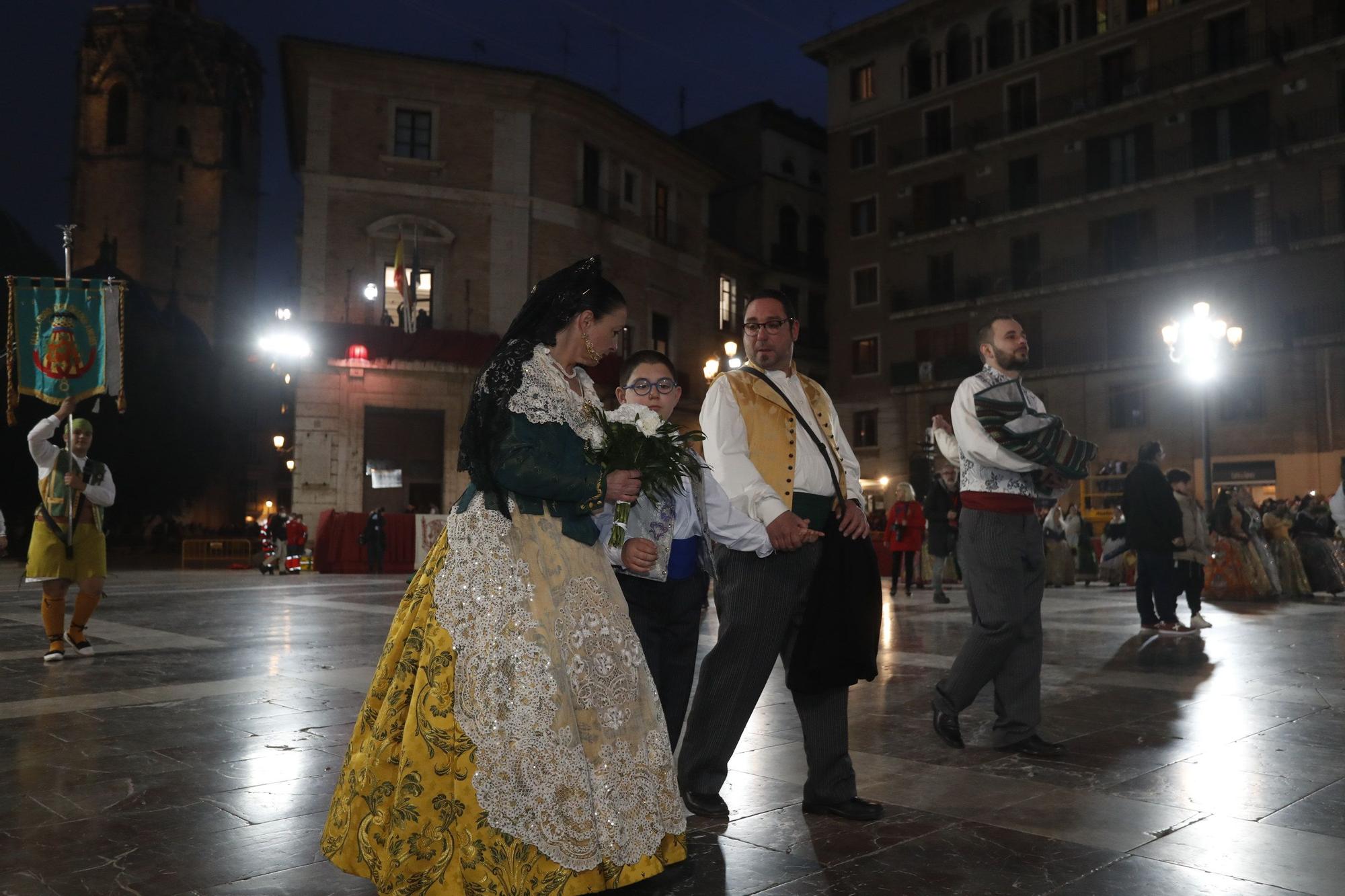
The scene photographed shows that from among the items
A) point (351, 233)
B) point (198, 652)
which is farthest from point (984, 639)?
point (351, 233)

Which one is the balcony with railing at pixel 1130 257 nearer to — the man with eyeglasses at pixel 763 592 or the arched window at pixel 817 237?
the arched window at pixel 817 237

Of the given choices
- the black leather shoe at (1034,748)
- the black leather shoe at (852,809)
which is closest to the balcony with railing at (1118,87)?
the black leather shoe at (1034,748)

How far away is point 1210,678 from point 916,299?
30.9m

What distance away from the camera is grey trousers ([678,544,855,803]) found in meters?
3.88

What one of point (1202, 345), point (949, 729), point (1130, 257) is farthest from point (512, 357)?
point (1130, 257)

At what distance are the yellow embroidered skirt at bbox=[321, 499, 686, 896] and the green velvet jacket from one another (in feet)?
0.15

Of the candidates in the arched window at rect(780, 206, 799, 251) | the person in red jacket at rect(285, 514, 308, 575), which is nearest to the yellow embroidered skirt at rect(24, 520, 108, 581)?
the person in red jacket at rect(285, 514, 308, 575)

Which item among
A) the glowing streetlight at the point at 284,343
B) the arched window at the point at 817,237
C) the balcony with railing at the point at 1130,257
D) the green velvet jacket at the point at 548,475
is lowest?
the green velvet jacket at the point at 548,475

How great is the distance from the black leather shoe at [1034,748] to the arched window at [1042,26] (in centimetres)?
3410

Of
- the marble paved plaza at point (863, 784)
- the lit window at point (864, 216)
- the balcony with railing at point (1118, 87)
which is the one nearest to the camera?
the marble paved plaza at point (863, 784)

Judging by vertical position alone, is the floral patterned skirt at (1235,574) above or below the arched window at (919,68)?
below

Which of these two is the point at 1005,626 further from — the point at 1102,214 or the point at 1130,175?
the point at 1130,175

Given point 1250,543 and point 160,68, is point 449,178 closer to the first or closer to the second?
point 1250,543

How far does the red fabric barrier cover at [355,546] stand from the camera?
23.4 meters
